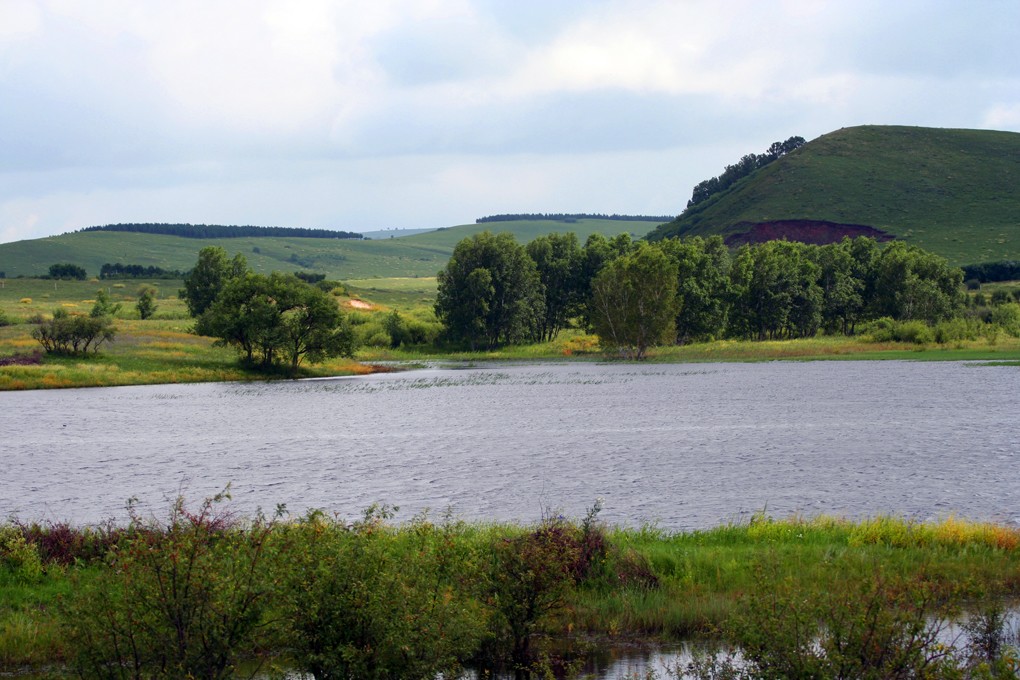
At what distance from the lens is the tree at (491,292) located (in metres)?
133

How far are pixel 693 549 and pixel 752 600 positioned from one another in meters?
8.69

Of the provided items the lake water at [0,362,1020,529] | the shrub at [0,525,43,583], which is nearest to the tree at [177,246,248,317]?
the lake water at [0,362,1020,529]

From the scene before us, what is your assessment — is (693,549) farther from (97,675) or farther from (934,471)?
(934,471)

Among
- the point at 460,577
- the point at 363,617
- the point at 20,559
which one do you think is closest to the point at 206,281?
the point at 20,559

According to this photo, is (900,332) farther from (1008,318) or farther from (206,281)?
(206,281)

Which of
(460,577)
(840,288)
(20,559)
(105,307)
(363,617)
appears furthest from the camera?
(105,307)

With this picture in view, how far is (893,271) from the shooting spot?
12850cm

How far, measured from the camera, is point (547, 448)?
45375 millimetres

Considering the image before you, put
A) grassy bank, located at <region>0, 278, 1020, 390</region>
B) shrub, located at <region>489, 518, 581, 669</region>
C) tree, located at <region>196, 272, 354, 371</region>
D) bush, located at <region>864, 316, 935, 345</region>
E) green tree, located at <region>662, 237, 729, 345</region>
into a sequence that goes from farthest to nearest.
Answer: green tree, located at <region>662, 237, 729, 345</region> < bush, located at <region>864, 316, 935, 345</region> < tree, located at <region>196, 272, 354, 371</region> < grassy bank, located at <region>0, 278, 1020, 390</region> < shrub, located at <region>489, 518, 581, 669</region>

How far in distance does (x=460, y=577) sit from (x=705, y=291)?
111843 mm

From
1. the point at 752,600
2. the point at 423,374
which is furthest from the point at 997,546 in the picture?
the point at 423,374

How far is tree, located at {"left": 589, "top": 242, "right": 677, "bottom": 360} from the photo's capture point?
11475 cm

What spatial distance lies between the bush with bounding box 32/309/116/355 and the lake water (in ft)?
31.3

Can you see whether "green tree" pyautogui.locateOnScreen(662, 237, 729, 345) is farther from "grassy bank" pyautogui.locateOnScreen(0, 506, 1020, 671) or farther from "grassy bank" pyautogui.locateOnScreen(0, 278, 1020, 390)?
"grassy bank" pyautogui.locateOnScreen(0, 506, 1020, 671)
